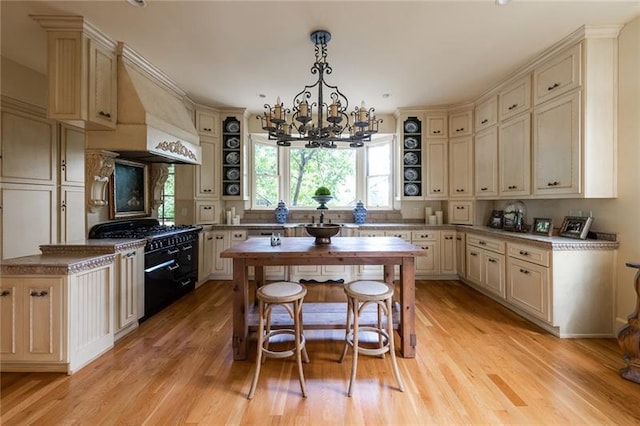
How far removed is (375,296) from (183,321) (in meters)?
2.27

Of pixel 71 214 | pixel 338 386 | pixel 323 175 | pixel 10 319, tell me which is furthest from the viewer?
pixel 323 175

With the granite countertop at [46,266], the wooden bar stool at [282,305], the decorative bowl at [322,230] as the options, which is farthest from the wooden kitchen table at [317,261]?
the granite countertop at [46,266]

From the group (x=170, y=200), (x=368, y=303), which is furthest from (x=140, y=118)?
(x=368, y=303)

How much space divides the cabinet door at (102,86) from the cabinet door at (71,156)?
1201 millimetres

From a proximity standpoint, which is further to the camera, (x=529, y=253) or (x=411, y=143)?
(x=411, y=143)

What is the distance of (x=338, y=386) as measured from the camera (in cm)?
205

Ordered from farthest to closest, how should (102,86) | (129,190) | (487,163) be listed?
1. (487,163)
2. (129,190)
3. (102,86)

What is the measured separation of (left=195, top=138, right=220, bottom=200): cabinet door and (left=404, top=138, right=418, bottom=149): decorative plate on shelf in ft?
10.4

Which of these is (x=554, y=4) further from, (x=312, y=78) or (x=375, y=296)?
(x=375, y=296)

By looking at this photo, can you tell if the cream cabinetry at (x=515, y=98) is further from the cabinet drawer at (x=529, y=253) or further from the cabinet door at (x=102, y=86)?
the cabinet door at (x=102, y=86)

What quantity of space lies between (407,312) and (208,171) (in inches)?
148

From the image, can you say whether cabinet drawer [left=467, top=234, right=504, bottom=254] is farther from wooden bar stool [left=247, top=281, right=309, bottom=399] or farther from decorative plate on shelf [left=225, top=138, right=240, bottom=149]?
decorative plate on shelf [left=225, top=138, right=240, bottom=149]

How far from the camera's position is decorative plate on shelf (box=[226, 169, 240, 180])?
4945 millimetres

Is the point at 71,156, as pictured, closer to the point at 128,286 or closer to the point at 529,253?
the point at 128,286
